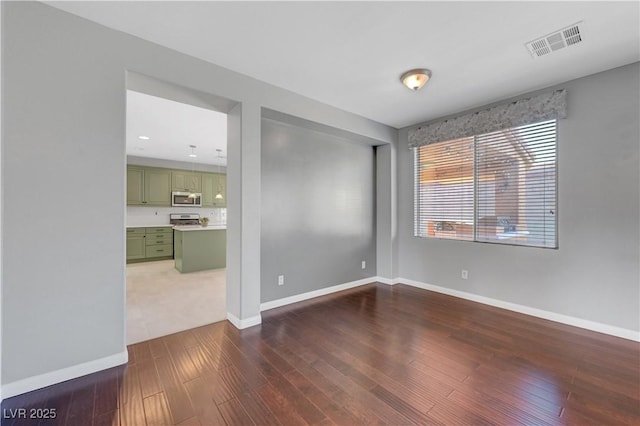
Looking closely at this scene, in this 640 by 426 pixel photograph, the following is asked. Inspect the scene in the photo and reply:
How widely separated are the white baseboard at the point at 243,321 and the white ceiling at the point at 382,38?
2.56m

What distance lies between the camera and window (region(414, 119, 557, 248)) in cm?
315

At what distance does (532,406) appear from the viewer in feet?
5.61

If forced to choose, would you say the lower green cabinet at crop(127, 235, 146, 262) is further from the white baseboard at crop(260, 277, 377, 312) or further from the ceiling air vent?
the ceiling air vent

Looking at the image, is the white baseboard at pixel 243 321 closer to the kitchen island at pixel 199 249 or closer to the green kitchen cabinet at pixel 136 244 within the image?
the kitchen island at pixel 199 249

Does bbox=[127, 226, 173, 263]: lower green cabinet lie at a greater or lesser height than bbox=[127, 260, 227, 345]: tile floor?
greater

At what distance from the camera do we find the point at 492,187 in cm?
357

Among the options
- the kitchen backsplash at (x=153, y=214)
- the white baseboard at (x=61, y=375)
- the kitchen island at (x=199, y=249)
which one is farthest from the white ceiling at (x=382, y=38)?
the kitchen backsplash at (x=153, y=214)

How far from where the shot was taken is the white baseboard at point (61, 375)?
1767 millimetres

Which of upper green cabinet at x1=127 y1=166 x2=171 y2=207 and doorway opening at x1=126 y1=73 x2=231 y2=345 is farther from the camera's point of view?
upper green cabinet at x1=127 y1=166 x2=171 y2=207

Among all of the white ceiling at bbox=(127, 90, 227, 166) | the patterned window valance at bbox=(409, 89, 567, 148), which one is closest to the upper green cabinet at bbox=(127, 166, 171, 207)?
the white ceiling at bbox=(127, 90, 227, 166)

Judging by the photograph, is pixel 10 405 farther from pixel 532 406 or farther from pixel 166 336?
pixel 532 406

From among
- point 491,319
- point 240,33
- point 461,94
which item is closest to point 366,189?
point 461,94

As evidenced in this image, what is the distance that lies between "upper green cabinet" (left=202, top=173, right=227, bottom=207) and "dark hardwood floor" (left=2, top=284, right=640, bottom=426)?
5797 mm

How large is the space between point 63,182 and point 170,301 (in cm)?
227
